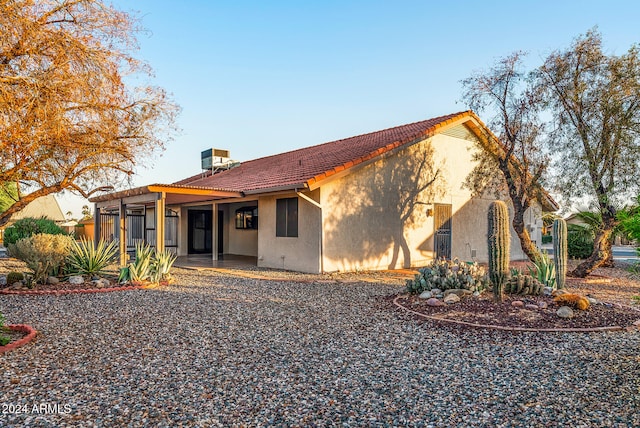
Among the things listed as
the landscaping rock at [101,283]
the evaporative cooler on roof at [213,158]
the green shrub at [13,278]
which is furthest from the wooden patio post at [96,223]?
the landscaping rock at [101,283]

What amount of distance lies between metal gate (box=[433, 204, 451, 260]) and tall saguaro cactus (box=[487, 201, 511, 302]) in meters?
7.48

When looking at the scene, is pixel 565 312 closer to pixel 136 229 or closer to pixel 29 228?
pixel 136 229

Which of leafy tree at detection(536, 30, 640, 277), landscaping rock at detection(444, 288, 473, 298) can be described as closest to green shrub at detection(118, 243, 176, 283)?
landscaping rock at detection(444, 288, 473, 298)

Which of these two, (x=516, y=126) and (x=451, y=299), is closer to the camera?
(x=451, y=299)

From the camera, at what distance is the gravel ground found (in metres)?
3.29

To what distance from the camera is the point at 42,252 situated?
9.06m

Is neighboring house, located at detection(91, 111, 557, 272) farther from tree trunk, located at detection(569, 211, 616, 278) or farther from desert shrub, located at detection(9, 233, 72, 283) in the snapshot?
tree trunk, located at detection(569, 211, 616, 278)

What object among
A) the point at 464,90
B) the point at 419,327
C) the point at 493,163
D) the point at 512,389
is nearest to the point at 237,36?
the point at 464,90

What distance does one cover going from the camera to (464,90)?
12.7 metres

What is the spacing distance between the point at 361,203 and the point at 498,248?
5788mm

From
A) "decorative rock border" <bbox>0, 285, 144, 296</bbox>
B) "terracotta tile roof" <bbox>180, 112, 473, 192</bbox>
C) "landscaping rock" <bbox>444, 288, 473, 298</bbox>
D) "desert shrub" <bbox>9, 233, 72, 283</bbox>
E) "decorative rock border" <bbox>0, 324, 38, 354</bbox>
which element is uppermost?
"terracotta tile roof" <bbox>180, 112, 473, 192</bbox>

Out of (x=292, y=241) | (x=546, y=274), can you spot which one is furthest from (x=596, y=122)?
(x=292, y=241)

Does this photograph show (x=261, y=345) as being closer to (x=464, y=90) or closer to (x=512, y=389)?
(x=512, y=389)

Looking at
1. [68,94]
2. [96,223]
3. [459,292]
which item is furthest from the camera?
[96,223]
